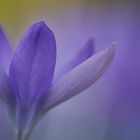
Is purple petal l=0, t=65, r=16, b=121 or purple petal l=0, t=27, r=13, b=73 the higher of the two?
purple petal l=0, t=27, r=13, b=73

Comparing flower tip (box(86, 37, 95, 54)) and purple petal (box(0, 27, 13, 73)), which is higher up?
purple petal (box(0, 27, 13, 73))

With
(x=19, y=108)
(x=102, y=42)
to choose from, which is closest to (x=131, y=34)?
(x=102, y=42)

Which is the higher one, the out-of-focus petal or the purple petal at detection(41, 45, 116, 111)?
the out-of-focus petal
